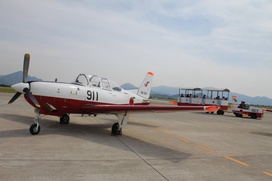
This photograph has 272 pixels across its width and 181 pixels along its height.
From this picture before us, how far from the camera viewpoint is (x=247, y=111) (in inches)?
1041

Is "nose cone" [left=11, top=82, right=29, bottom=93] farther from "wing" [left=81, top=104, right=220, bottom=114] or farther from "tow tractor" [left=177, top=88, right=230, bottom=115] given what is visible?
"tow tractor" [left=177, top=88, right=230, bottom=115]

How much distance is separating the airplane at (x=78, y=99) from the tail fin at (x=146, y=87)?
14.7 feet

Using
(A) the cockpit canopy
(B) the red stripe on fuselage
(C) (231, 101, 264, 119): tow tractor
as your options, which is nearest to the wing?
(B) the red stripe on fuselage

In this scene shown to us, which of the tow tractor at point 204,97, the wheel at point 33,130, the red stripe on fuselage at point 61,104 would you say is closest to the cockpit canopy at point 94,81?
the red stripe on fuselage at point 61,104

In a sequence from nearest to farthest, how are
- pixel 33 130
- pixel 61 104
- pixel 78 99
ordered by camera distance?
pixel 33 130
pixel 61 104
pixel 78 99

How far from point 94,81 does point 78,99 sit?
1.33 metres

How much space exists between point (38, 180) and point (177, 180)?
275 cm

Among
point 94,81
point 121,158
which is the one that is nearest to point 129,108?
point 94,81

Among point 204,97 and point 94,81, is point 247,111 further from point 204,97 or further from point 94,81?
point 94,81

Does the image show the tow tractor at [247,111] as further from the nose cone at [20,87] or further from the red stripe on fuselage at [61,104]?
the nose cone at [20,87]

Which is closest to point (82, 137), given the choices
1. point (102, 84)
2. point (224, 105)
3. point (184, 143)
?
point (102, 84)

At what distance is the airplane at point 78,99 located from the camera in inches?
341

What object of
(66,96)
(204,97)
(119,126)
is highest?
(204,97)

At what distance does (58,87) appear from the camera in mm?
9172
